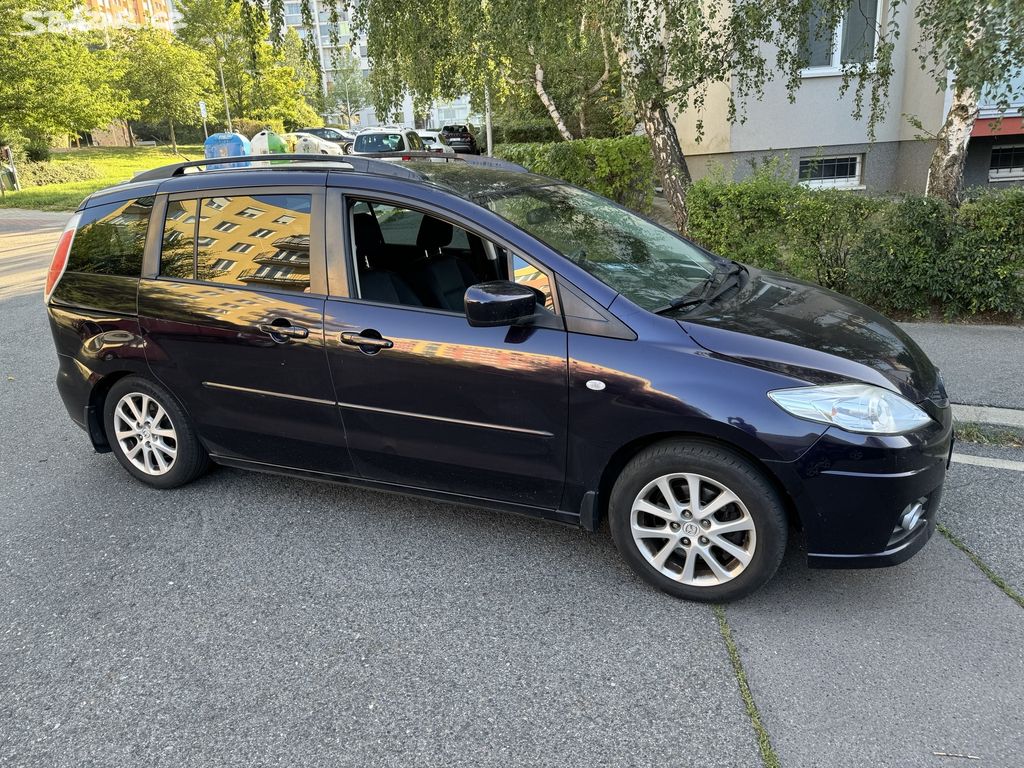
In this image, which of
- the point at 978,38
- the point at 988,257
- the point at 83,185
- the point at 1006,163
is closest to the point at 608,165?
the point at 988,257

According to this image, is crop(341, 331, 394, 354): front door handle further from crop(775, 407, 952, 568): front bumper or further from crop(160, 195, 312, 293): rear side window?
crop(775, 407, 952, 568): front bumper

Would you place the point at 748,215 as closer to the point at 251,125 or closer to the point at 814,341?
the point at 814,341

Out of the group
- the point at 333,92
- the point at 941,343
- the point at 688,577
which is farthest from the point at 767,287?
the point at 333,92

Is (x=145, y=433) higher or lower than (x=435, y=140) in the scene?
lower

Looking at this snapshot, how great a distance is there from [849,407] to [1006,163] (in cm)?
1489

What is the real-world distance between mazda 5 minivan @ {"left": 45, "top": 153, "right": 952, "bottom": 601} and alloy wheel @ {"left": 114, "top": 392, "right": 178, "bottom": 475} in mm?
13

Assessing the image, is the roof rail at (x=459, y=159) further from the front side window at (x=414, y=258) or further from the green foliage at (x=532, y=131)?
the green foliage at (x=532, y=131)

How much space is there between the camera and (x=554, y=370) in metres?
3.13

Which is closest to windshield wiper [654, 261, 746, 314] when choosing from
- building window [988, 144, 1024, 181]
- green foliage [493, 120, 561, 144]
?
building window [988, 144, 1024, 181]

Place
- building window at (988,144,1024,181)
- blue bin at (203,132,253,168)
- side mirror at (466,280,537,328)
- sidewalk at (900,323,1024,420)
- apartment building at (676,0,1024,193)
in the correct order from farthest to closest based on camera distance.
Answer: blue bin at (203,132,253,168)
building window at (988,144,1024,181)
apartment building at (676,0,1024,193)
sidewalk at (900,323,1024,420)
side mirror at (466,280,537,328)

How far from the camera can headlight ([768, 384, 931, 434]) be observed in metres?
2.83

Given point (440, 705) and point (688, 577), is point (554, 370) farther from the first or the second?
point (440, 705)

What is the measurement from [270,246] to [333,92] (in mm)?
91297

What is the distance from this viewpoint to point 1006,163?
47.7 feet
